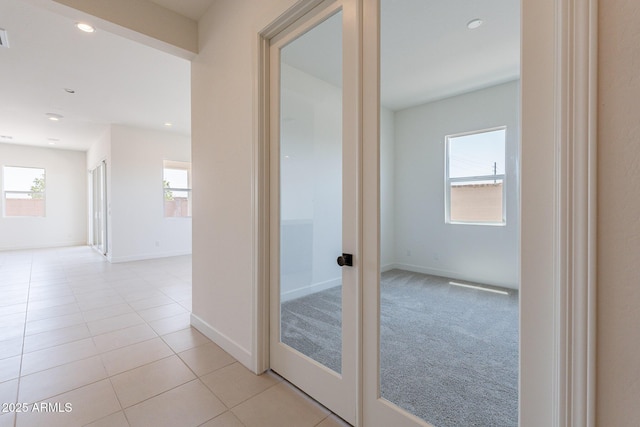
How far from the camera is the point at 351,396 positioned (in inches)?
58.1

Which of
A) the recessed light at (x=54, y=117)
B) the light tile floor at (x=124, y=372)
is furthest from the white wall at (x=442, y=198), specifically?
the recessed light at (x=54, y=117)

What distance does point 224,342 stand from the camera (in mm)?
2283

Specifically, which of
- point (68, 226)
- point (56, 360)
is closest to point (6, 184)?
point (68, 226)

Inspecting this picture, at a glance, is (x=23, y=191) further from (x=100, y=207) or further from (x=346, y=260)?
(x=346, y=260)

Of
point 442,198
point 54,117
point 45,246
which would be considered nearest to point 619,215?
point 442,198

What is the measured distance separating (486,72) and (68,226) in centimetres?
1109

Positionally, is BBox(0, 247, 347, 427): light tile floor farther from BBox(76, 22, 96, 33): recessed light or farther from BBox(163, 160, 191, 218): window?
BBox(163, 160, 191, 218): window

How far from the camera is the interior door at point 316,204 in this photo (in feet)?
4.85

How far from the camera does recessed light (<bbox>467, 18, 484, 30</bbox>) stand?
102 inches

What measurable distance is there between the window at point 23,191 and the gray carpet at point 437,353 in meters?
9.75

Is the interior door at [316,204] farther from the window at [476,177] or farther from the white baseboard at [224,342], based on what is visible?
the window at [476,177]

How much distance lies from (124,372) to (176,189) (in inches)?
232

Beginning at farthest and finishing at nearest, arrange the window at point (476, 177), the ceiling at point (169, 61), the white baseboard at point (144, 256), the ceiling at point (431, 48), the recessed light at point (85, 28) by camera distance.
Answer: the white baseboard at point (144, 256) → the window at point (476, 177) → the recessed light at point (85, 28) → the ceiling at point (169, 61) → the ceiling at point (431, 48)

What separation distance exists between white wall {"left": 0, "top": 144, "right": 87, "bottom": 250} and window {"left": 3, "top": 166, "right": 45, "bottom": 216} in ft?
0.41
